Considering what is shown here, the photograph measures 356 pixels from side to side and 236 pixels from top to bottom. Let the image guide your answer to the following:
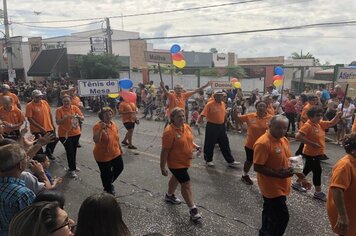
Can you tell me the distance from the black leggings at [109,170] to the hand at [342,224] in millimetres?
3656

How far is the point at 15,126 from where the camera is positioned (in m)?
7.00

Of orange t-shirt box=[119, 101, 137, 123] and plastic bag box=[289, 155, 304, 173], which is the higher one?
plastic bag box=[289, 155, 304, 173]

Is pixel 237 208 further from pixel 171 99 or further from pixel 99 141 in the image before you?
pixel 171 99

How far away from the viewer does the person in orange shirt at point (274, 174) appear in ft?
12.9

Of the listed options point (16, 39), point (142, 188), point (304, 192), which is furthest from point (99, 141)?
point (16, 39)

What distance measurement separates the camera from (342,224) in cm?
320

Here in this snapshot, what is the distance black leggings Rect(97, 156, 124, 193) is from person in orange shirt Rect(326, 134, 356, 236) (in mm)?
3572

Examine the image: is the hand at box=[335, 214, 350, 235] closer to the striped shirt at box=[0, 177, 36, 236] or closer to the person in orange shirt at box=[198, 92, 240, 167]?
the striped shirt at box=[0, 177, 36, 236]

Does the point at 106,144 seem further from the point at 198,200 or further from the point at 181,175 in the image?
the point at 198,200

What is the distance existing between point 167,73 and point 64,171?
759 inches

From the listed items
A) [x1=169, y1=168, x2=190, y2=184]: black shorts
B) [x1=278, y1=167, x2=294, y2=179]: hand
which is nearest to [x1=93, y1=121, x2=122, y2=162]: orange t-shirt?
[x1=169, y1=168, x2=190, y2=184]: black shorts

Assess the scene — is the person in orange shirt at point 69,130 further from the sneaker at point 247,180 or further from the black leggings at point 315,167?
the black leggings at point 315,167

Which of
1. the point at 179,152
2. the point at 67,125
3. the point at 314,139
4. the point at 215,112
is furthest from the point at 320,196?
the point at 67,125

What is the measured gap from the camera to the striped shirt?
2.61 m
